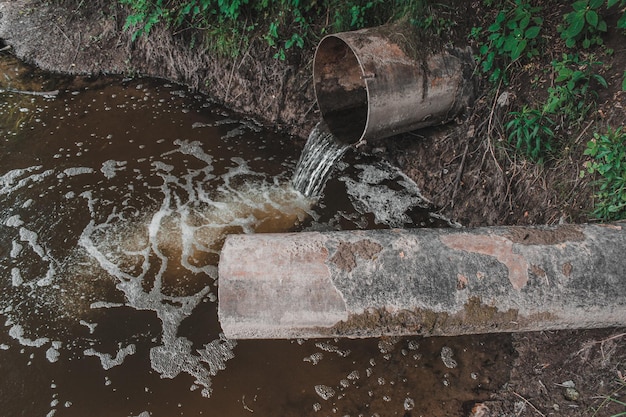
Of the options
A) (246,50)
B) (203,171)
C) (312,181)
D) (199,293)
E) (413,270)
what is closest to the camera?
(413,270)

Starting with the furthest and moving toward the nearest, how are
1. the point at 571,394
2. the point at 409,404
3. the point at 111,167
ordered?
1. the point at 111,167
2. the point at 409,404
3. the point at 571,394

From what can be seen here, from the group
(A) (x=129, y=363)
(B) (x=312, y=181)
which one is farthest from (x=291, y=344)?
(B) (x=312, y=181)

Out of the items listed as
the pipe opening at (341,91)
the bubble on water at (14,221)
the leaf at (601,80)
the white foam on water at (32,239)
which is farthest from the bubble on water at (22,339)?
the leaf at (601,80)

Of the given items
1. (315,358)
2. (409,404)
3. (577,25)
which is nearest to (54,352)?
(315,358)

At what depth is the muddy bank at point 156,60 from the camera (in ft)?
16.9

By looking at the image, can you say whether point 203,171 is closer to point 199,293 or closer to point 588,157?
point 199,293

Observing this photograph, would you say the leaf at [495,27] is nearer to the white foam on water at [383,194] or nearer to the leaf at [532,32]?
the leaf at [532,32]

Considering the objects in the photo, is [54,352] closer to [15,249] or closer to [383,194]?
[15,249]

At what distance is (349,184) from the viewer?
Answer: 468 cm

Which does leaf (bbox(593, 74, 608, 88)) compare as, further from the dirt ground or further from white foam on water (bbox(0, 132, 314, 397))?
white foam on water (bbox(0, 132, 314, 397))

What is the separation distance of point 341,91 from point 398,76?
921mm

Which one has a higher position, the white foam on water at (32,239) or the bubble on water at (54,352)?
the white foam on water at (32,239)

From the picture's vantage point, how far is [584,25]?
3498 mm

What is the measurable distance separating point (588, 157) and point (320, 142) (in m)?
2.30
